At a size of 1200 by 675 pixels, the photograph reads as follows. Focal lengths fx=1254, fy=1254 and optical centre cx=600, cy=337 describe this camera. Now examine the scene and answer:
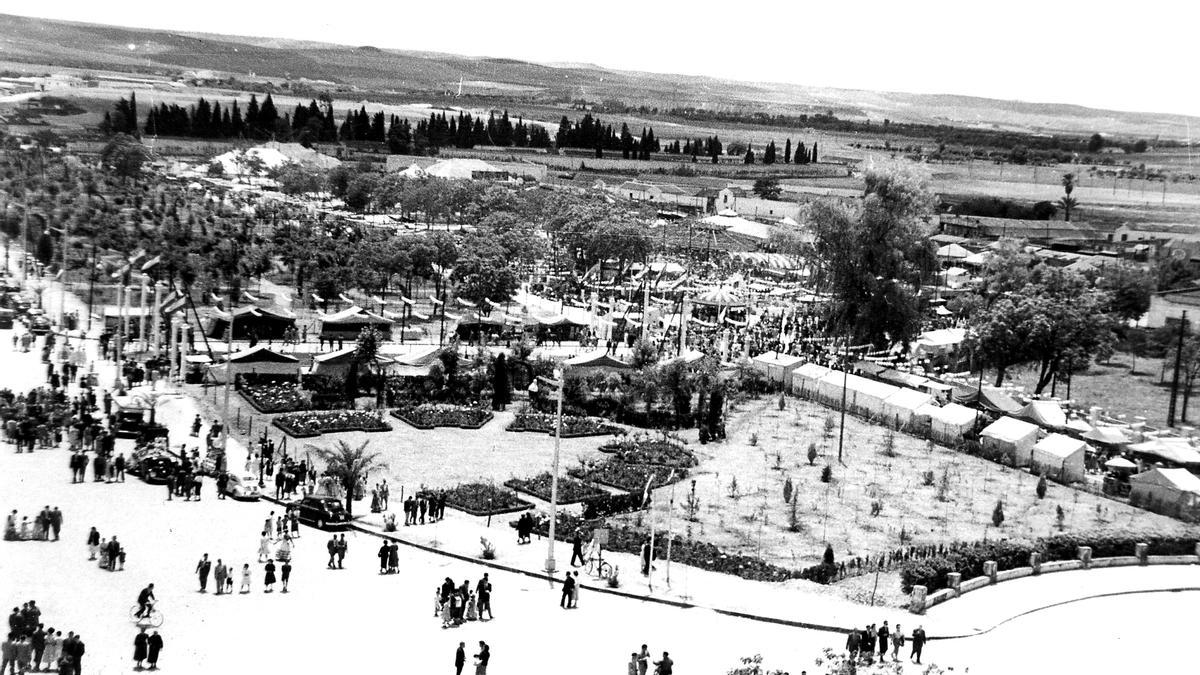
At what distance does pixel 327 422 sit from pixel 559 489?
20.2 feet

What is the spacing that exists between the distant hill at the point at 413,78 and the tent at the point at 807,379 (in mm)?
22852

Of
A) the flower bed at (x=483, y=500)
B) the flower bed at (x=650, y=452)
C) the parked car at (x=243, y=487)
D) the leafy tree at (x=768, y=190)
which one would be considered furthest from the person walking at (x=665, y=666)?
the leafy tree at (x=768, y=190)

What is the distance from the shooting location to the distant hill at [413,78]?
82188mm

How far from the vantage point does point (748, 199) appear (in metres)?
81.8

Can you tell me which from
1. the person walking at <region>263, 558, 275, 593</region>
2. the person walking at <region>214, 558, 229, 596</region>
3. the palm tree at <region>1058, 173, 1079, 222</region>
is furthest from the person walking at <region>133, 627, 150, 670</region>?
the palm tree at <region>1058, 173, 1079, 222</region>

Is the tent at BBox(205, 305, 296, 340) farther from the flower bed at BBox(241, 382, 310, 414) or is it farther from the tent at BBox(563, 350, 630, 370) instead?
the tent at BBox(563, 350, 630, 370)

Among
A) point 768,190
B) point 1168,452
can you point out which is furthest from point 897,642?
point 768,190

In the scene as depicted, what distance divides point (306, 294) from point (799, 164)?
84.0 metres

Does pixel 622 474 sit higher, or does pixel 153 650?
pixel 153 650

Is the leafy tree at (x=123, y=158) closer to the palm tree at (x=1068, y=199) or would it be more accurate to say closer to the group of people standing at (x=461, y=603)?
the group of people standing at (x=461, y=603)

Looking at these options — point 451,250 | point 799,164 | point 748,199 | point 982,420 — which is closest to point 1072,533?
point 982,420

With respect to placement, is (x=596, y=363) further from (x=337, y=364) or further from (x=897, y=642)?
(x=897, y=642)

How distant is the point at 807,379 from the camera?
109 feet

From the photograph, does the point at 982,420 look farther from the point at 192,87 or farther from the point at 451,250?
the point at 192,87
